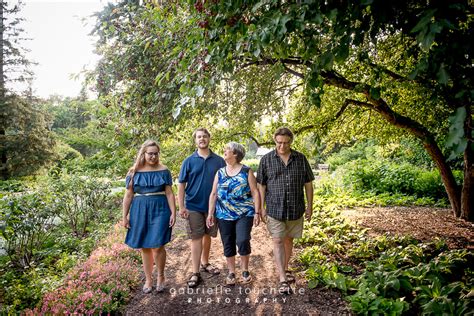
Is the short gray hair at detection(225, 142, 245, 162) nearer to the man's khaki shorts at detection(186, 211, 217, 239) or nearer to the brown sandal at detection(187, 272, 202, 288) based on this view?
the man's khaki shorts at detection(186, 211, 217, 239)

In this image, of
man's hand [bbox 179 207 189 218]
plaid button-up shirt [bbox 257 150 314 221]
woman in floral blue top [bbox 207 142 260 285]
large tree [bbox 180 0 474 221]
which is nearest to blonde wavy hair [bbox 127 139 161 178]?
man's hand [bbox 179 207 189 218]

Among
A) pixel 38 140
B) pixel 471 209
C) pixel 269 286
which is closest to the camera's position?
pixel 269 286

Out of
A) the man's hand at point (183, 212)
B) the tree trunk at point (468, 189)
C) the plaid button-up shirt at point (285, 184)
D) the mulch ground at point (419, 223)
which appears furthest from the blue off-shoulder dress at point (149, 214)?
the tree trunk at point (468, 189)

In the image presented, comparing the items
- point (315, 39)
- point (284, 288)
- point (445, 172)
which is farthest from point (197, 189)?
point (445, 172)

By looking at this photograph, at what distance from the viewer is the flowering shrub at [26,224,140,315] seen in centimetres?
337

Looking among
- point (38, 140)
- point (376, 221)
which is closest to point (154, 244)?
point (376, 221)

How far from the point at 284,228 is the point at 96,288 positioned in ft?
8.05

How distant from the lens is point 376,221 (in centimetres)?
693

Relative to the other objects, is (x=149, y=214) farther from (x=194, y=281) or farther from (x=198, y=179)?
(x=194, y=281)

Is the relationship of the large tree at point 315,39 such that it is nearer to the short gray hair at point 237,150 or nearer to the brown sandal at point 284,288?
the short gray hair at point 237,150

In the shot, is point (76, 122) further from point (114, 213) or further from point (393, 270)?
point (393, 270)

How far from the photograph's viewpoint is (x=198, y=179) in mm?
3998

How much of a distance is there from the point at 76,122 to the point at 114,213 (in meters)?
36.8

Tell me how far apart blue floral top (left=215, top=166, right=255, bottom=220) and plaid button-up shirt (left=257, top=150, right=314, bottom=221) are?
0.23 m
